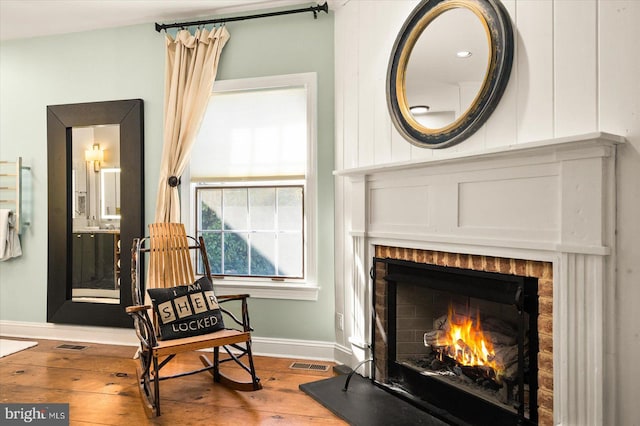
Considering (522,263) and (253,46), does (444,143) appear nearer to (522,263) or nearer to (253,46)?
(522,263)

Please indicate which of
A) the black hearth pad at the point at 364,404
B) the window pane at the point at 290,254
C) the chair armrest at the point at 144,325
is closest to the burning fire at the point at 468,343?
the black hearth pad at the point at 364,404

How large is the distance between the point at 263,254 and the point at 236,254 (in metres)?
0.23

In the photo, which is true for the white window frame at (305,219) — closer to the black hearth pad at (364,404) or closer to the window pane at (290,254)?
the window pane at (290,254)

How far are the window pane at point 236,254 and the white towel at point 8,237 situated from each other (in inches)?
74.6

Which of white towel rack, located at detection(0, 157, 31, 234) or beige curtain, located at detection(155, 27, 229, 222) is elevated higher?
beige curtain, located at detection(155, 27, 229, 222)

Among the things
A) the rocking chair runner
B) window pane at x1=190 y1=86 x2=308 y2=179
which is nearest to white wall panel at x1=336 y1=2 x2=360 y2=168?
window pane at x1=190 y1=86 x2=308 y2=179

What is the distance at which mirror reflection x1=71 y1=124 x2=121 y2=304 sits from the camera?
4.05m

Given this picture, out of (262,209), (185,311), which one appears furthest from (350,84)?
(185,311)

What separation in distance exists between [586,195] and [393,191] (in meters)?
1.17

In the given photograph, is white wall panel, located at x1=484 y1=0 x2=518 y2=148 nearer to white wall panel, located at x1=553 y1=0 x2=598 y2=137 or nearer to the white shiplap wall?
the white shiplap wall

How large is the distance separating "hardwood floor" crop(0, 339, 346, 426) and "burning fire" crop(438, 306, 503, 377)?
73 centimetres

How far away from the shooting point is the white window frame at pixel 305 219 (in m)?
3.50

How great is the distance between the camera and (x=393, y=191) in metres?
2.78

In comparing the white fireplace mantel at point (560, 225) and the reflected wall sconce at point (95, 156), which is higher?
the reflected wall sconce at point (95, 156)
